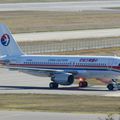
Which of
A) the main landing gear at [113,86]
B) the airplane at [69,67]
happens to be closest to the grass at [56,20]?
the airplane at [69,67]

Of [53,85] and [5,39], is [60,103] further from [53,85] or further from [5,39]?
[5,39]

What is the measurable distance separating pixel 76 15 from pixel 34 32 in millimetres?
35905

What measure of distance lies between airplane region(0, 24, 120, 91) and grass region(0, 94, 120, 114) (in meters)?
8.91

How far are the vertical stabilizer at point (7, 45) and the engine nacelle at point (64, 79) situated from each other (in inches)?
232

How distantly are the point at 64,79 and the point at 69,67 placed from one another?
58.4 inches

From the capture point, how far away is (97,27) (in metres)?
143

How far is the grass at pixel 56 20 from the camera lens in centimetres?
13900

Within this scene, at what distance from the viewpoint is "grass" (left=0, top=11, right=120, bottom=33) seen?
13900 centimetres

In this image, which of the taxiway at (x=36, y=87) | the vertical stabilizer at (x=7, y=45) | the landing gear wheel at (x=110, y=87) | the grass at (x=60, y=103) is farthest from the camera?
the vertical stabilizer at (x=7, y=45)

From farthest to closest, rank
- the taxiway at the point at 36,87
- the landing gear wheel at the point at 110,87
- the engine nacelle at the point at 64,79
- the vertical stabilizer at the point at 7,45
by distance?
the vertical stabilizer at the point at 7,45 < the engine nacelle at the point at 64,79 < the landing gear wheel at the point at 110,87 < the taxiway at the point at 36,87

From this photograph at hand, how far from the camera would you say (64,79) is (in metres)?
70.1

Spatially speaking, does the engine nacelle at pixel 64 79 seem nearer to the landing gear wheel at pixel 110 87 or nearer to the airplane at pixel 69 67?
the airplane at pixel 69 67

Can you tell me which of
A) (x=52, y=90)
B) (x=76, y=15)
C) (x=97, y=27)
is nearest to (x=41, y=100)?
(x=52, y=90)

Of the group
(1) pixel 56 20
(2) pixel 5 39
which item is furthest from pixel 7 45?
(1) pixel 56 20
